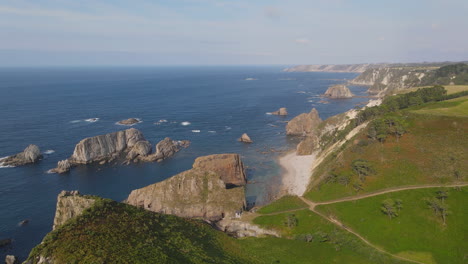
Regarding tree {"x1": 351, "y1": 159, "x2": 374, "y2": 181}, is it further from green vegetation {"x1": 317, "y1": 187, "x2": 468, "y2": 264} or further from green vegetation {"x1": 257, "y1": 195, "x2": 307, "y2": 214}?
green vegetation {"x1": 257, "y1": 195, "x2": 307, "y2": 214}

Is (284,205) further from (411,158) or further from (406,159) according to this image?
(411,158)

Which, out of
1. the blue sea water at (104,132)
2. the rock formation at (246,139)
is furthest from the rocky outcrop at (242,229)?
the rock formation at (246,139)

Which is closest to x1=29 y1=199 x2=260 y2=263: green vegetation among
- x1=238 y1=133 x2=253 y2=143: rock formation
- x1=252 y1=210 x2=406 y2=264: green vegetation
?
x1=252 y1=210 x2=406 y2=264: green vegetation

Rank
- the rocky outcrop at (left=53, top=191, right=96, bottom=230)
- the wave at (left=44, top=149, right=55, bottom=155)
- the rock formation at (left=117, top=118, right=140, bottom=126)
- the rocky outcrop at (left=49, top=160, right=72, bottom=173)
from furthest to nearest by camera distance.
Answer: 1. the rock formation at (left=117, top=118, right=140, bottom=126)
2. the wave at (left=44, top=149, right=55, bottom=155)
3. the rocky outcrop at (left=49, top=160, right=72, bottom=173)
4. the rocky outcrop at (left=53, top=191, right=96, bottom=230)

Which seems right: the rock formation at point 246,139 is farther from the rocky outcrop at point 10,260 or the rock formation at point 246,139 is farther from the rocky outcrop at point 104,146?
the rocky outcrop at point 10,260

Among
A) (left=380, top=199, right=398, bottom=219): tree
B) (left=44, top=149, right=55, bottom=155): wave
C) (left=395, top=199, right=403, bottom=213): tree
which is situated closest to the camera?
(left=380, top=199, right=398, bottom=219): tree

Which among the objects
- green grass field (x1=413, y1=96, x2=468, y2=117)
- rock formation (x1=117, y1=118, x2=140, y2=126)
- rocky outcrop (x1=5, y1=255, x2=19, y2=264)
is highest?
green grass field (x1=413, y1=96, x2=468, y2=117)

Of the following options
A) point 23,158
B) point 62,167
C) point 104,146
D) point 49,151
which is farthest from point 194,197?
point 49,151
